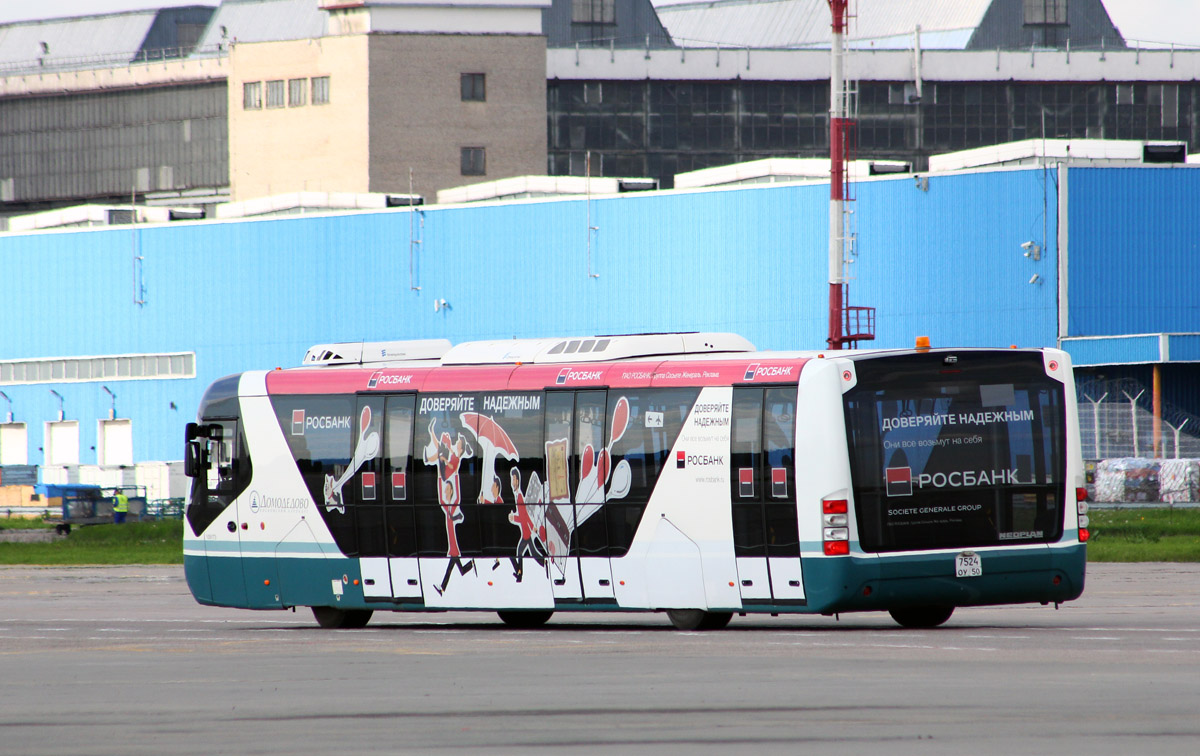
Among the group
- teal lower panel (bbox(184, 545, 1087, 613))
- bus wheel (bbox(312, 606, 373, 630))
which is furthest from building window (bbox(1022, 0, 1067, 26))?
teal lower panel (bbox(184, 545, 1087, 613))

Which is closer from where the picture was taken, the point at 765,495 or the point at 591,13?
the point at 765,495

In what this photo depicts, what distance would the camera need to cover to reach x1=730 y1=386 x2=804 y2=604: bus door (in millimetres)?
19703

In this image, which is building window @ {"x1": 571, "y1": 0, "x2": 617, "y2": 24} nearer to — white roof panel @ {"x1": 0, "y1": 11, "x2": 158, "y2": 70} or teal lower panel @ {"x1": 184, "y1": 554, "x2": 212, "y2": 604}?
white roof panel @ {"x1": 0, "y1": 11, "x2": 158, "y2": 70}

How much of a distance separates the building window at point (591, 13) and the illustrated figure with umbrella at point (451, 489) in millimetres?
89704

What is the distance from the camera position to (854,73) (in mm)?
96188

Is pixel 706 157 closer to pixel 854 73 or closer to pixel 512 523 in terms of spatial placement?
pixel 854 73

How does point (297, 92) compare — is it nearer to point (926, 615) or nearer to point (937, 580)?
point (926, 615)

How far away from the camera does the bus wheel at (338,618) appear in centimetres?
2361

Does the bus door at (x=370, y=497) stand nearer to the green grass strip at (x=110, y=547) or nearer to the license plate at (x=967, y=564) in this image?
the license plate at (x=967, y=564)

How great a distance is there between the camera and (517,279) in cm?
7862

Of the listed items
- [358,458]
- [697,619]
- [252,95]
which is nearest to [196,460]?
[358,458]

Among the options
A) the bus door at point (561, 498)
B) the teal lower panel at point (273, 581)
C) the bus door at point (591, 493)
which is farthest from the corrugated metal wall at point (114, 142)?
the bus door at point (591, 493)

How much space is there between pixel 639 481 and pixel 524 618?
3.18 meters

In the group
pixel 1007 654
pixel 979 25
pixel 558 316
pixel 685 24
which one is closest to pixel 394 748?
pixel 1007 654
